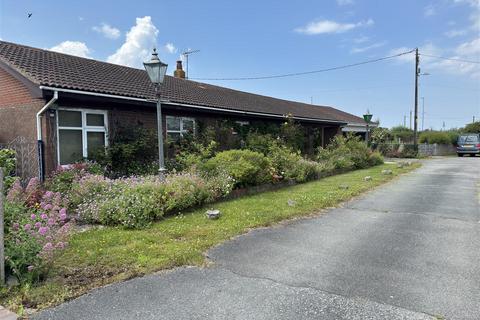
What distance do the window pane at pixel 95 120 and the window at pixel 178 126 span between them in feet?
9.16

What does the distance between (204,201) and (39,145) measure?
15.0ft

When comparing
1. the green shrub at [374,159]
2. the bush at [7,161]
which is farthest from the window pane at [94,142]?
the green shrub at [374,159]

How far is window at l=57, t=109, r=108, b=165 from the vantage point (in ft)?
33.0

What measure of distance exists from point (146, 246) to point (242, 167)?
5.18 m

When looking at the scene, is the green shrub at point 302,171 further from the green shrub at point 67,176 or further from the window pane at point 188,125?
the green shrub at point 67,176

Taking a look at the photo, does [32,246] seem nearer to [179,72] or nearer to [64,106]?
[64,106]

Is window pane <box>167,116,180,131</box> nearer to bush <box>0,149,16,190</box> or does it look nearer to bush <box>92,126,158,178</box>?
bush <box>92,126,158,178</box>

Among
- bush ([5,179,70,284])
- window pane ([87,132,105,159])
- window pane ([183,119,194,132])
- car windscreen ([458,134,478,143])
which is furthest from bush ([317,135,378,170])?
car windscreen ([458,134,478,143])

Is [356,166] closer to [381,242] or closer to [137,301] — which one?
[381,242]

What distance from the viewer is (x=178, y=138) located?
13719 mm

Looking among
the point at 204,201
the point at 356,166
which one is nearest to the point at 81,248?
the point at 204,201

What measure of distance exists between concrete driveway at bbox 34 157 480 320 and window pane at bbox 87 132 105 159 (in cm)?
618

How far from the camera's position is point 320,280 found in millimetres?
4406

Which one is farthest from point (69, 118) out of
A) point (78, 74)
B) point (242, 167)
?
point (242, 167)
